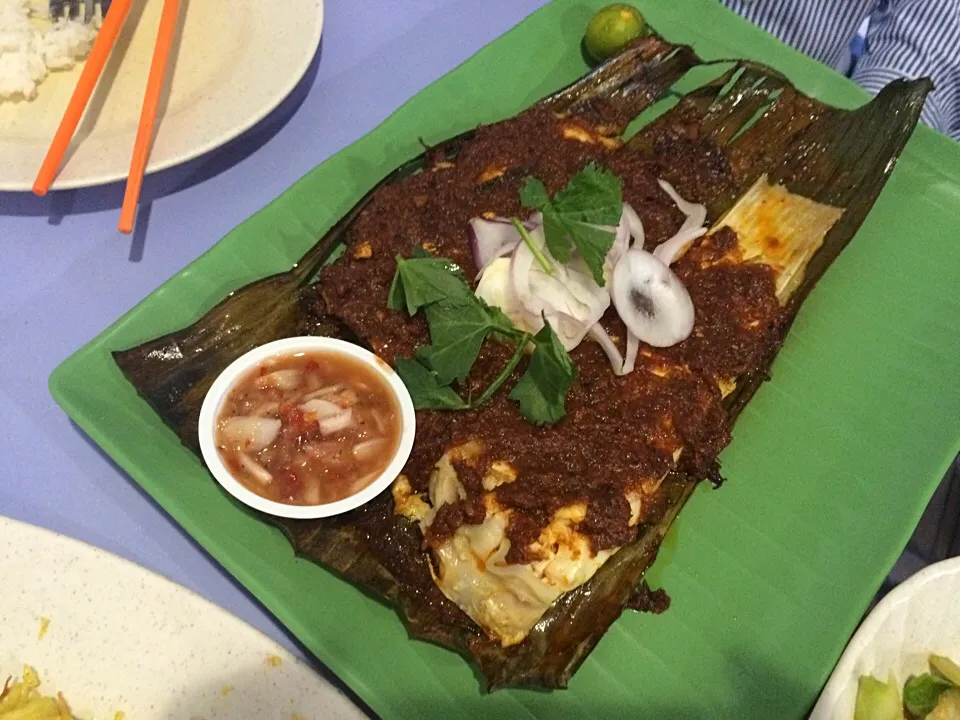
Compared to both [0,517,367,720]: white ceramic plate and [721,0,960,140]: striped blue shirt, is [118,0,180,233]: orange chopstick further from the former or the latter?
[721,0,960,140]: striped blue shirt

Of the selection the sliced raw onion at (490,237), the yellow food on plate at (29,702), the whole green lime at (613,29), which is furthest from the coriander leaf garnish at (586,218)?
the yellow food on plate at (29,702)

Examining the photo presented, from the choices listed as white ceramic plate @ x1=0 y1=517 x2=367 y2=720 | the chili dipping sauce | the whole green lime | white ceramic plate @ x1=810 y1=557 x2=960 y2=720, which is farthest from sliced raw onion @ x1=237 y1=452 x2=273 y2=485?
the whole green lime

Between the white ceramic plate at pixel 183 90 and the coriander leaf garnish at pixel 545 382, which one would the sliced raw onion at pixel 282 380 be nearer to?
the coriander leaf garnish at pixel 545 382

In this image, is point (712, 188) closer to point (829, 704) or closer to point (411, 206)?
point (411, 206)

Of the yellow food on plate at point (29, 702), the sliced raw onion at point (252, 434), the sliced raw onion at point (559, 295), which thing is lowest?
the yellow food on plate at point (29, 702)

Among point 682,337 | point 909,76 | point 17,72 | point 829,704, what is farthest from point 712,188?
point 17,72
